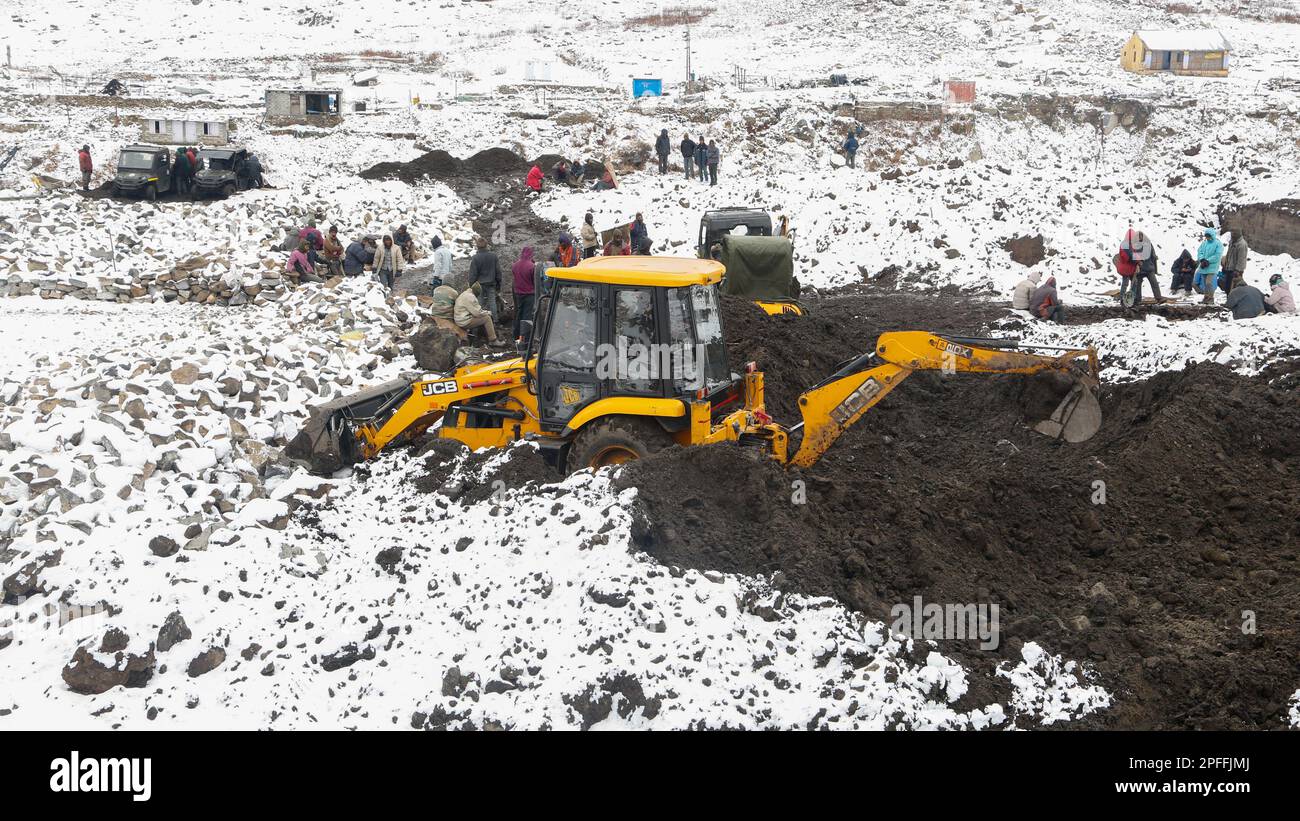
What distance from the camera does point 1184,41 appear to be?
135 feet

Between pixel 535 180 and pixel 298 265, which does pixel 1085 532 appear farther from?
pixel 535 180

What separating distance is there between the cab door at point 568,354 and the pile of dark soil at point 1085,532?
4.16ft

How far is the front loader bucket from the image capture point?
419 inches

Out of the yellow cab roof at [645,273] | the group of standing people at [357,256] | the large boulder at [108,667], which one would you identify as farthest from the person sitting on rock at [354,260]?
the large boulder at [108,667]

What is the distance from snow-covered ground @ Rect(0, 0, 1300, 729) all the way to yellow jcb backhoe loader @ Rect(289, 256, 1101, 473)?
960mm

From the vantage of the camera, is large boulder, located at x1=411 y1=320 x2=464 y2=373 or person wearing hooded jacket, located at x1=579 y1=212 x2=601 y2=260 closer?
large boulder, located at x1=411 y1=320 x2=464 y2=373

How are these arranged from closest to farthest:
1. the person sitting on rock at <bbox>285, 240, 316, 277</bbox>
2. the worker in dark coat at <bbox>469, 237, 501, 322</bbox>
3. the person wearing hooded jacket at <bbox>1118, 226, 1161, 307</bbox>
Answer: the worker in dark coat at <bbox>469, 237, 501, 322</bbox> < the person wearing hooded jacket at <bbox>1118, 226, 1161, 307</bbox> < the person sitting on rock at <bbox>285, 240, 316, 277</bbox>

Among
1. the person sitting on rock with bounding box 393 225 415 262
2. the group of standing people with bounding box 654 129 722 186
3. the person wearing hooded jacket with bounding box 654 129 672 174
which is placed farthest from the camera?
the person wearing hooded jacket with bounding box 654 129 672 174

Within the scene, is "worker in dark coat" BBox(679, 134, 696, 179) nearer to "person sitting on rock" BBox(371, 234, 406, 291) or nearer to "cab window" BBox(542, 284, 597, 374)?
"person sitting on rock" BBox(371, 234, 406, 291)

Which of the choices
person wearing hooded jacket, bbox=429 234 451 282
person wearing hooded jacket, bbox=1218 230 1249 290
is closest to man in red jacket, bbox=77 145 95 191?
person wearing hooded jacket, bbox=429 234 451 282

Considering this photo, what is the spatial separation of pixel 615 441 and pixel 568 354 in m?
0.88

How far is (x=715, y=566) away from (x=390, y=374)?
24.9ft

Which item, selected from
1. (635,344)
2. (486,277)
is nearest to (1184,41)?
(486,277)

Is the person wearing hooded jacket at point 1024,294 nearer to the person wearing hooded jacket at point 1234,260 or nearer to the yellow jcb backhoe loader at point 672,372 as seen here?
the person wearing hooded jacket at point 1234,260
